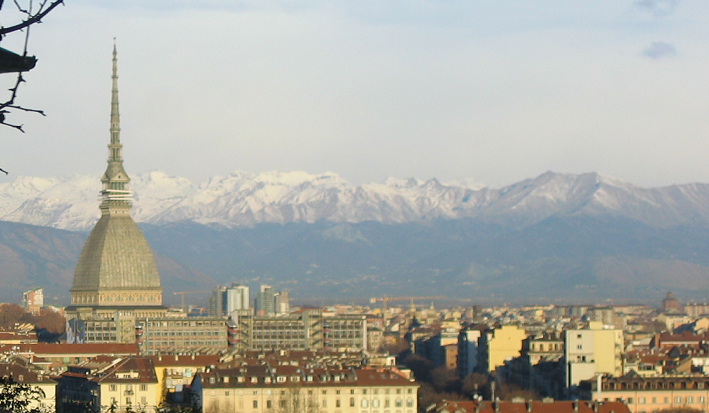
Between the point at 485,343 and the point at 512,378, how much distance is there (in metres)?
13.6

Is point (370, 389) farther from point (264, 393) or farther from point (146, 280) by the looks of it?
point (146, 280)

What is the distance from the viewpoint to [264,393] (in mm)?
80125

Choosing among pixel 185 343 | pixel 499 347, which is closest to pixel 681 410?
pixel 499 347

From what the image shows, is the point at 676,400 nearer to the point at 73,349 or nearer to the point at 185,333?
the point at 73,349

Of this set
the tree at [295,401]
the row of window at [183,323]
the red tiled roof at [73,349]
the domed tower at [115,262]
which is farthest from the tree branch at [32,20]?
the domed tower at [115,262]

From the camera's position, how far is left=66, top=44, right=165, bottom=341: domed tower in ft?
614

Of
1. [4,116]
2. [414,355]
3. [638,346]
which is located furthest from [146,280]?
[4,116]

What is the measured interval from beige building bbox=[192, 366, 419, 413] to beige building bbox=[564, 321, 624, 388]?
13.7m

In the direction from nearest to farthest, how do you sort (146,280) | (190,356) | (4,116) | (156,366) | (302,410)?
(4,116), (302,410), (156,366), (190,356), (146,280)

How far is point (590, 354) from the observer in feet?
315

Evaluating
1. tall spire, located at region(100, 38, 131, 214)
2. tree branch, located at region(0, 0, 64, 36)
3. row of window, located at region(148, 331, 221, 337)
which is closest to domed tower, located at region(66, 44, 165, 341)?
tall spire, located at region(100, 38, 131, 214)

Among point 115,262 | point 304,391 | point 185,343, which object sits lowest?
point 304,391

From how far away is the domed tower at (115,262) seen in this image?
187 metres

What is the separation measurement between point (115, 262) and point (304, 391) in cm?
11284
